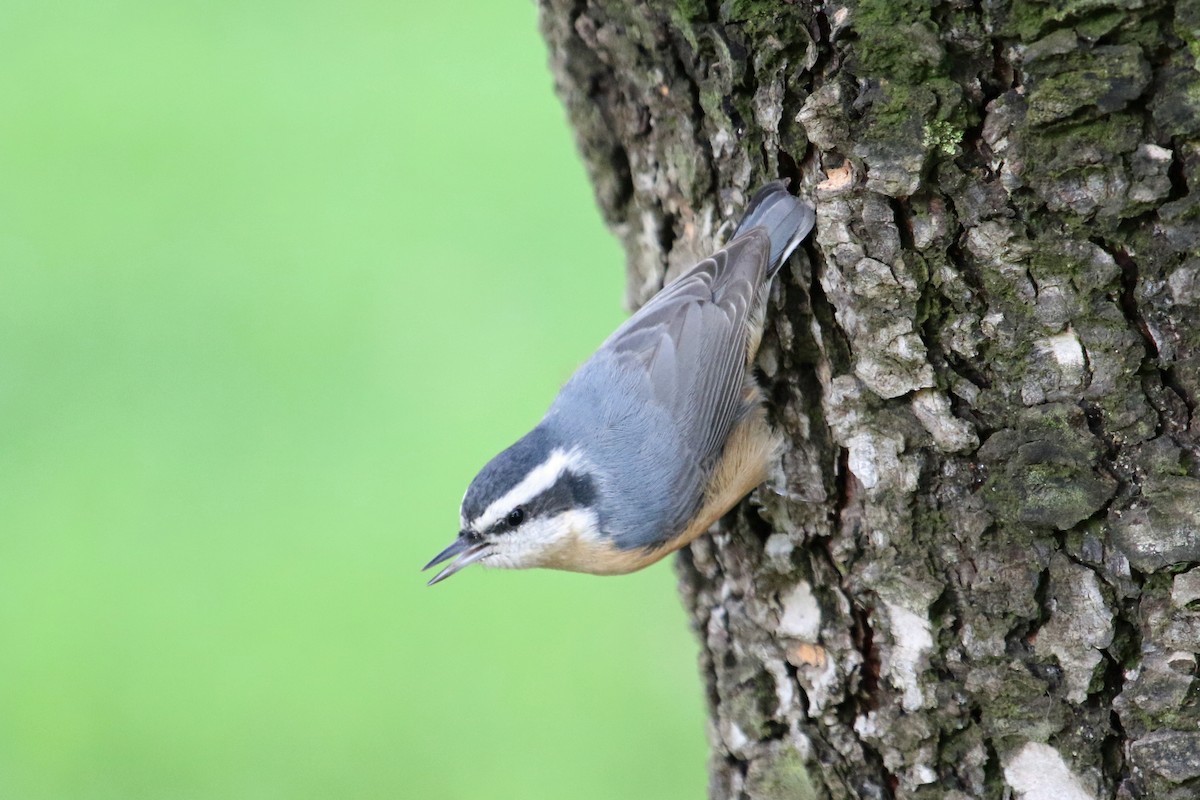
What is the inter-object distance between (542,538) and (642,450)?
1.03 ft

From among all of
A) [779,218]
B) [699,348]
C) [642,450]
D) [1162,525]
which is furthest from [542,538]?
[1162,525]

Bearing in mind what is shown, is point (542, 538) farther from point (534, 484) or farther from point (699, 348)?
point (699, 348)

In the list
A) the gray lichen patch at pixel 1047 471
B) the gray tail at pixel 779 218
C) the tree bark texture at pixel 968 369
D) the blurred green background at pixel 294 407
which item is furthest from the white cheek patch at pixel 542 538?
the blurred green background at pixel 294 407

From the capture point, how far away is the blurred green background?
416 cm

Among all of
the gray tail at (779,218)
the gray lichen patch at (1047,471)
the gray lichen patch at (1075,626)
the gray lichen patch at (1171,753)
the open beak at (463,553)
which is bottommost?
the gray lichen patch at (1171,753)

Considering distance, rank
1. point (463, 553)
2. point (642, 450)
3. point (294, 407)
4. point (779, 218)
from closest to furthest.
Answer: point (779, 218)
point (642, 450)
point (463, 553)
point (294, 407)

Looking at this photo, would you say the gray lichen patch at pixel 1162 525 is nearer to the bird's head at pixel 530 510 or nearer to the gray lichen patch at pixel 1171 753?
the gray lichen patch at pixel 1171 753

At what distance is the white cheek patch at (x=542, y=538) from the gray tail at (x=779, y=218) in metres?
0.74

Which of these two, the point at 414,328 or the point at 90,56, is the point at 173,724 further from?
the point at 90,56

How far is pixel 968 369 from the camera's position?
2.02m

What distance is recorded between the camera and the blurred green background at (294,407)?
4.16m

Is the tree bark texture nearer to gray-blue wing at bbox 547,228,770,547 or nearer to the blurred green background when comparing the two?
gray-blue wing at bbox 547,228,770,547

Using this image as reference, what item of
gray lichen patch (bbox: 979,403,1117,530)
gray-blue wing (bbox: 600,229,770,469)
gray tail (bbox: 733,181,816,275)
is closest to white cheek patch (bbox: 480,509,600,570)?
gray-blue wing (bbox: 600,229,770,469)

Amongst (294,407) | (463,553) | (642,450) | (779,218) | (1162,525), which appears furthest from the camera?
(294,407)
